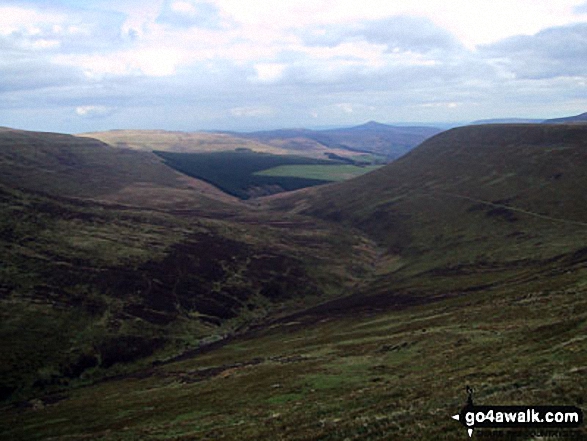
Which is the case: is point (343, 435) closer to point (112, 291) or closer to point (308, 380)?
point (308, 380)

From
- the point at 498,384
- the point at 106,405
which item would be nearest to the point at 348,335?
the point at 106,405

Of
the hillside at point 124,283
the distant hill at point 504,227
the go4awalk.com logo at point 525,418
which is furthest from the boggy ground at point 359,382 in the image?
the distant hill at point 504,227

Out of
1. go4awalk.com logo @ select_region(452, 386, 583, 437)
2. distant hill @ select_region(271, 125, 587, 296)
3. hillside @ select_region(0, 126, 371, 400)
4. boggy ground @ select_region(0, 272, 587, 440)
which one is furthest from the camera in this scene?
distant hill @ select_region(271, 125, 587, 296)

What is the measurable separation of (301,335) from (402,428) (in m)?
62.3

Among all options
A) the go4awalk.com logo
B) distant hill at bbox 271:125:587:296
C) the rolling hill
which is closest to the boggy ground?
the rolling hill

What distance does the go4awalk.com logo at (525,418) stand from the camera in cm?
1736

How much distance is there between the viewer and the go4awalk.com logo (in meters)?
17.4

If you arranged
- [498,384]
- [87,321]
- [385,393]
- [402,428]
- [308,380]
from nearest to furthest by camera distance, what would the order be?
1. [402,428]
2. [498,384]
3. [385,393]
4. [308,380]
5. [87,321]

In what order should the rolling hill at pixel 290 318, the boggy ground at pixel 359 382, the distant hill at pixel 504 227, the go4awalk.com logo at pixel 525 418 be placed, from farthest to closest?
the distant hill at pixel 504 227 → the rolling hill at pixel 290 318 → the boggy ground at pixel 359 382 → the go4awalk.com logo at pixel 525 418

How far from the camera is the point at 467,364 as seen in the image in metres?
37.9

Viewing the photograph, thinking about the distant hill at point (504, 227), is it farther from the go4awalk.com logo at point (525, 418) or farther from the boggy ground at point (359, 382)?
the go4awalk.com logo at point (525, 418)

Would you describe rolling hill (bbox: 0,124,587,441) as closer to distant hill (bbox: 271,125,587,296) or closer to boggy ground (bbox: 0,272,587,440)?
boggy ground (bbox: 0,272,587,440)

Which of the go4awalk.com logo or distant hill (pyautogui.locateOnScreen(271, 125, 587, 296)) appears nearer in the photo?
the go4awalk.com logo

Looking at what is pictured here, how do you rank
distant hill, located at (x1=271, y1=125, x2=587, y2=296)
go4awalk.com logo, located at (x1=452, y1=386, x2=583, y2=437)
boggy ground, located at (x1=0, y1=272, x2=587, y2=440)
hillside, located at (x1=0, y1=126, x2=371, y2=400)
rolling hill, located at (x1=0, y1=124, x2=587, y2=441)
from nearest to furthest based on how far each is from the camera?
go4awalk.com logo, located at (x1=452, y1=386, x2=583, y2=437), boggy ground, located at (x1=0, y1=272, x2=587, y2=440), rolling hill, located at (x1=0, y1=124, x2=587, y2=441), hillside, located at (x1=0, y1=126, x2=371, y2=400), distant hill, located at (x1=271, y1=125, x2=587, y2=296)
